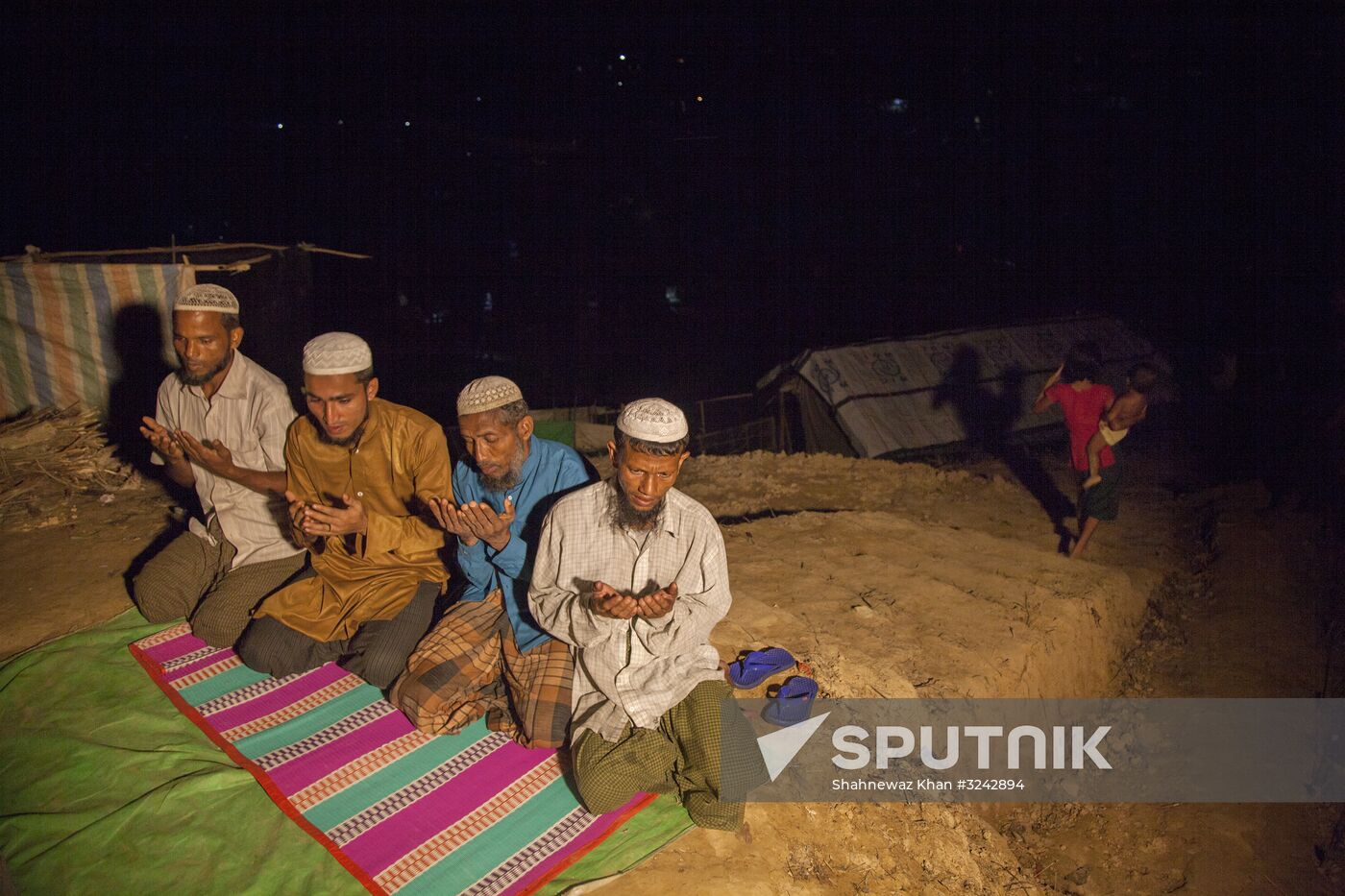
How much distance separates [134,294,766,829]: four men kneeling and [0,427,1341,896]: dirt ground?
54 centimetres

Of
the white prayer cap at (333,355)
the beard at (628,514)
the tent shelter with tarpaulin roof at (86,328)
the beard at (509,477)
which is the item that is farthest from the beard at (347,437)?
the tent shelter with tarpaulin roof at (86,328)

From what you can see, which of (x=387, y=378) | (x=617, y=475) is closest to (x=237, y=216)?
(x=387, y=378)

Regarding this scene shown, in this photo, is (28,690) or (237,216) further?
(237,216)

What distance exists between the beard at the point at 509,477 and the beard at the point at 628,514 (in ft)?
2.03

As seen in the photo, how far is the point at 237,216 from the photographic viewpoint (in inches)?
644

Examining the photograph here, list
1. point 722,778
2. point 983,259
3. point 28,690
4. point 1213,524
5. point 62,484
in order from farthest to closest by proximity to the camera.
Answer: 1. point 983,259
2. point 1213,524
3. point 62,484
4. point 28,690
5. point 722,778

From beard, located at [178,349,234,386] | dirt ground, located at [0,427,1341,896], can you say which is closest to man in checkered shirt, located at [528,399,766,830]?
dirt ground, located at [0,427,1341,896]

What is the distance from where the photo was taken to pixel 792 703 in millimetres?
3779

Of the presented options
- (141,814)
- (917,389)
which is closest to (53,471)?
(141,814)

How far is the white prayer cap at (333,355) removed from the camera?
11.7 feet

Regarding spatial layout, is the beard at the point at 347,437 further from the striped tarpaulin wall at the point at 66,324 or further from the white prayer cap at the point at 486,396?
the striped tarpaulin wall at the point at 66,324

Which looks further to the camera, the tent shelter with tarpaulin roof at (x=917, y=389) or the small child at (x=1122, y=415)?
the tent shelter with tarpaulin roof at (x=917, y=389)

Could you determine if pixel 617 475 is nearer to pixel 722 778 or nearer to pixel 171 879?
pixel 722 778

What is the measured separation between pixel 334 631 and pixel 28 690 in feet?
4.73
